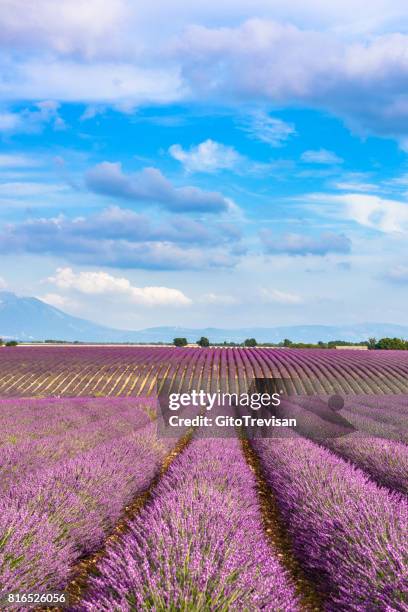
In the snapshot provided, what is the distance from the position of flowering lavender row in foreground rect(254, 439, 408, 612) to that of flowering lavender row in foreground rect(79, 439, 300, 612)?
48 cm

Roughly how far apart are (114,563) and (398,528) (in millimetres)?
2152

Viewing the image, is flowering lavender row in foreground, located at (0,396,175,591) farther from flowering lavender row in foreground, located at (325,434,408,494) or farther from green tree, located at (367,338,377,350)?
green tree, located at (367,338,377,350)

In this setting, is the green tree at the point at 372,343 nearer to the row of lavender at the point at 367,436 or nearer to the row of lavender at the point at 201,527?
the row of lavender at the point at 367,436

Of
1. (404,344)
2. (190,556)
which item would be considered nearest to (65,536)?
(190,556)

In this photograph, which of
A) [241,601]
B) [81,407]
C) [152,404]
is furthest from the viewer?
[152,404]

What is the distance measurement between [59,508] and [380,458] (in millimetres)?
4677

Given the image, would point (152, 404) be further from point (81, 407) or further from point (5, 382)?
point (5, 382)

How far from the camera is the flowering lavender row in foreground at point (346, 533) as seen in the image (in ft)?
11.4

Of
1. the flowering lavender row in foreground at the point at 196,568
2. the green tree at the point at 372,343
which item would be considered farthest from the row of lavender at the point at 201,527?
the green tree at the point at 372,343

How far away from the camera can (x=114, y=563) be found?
3.44 meters

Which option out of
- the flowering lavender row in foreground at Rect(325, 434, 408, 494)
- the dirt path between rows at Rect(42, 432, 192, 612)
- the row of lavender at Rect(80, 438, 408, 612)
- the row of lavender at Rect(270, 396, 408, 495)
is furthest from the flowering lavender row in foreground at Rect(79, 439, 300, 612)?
the row of lavender at Rect(270, 396, 408, 495)

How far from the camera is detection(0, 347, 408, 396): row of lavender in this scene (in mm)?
25422

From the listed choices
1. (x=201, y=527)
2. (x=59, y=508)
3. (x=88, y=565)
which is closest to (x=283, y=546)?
(x=88, y=565)

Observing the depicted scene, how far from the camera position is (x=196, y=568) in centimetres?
307
